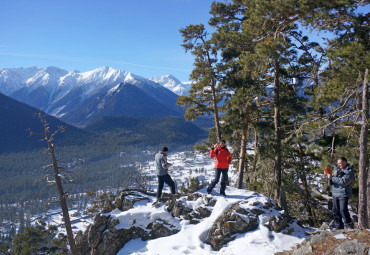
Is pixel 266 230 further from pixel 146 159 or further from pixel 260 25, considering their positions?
pixel 146 159

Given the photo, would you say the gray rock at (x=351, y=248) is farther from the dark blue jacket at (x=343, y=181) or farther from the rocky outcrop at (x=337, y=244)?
the dark blue jacket at (x=343, y=181)

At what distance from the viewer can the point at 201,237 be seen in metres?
9.01

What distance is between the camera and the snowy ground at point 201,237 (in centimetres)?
800

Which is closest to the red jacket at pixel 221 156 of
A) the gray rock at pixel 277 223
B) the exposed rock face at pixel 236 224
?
the exposed rock face at pixel 236 224

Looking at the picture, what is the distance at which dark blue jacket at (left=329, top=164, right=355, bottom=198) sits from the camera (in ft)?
24.7

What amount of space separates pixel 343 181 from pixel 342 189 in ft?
0.99

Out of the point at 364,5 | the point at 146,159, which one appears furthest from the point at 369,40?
the point at 146,159

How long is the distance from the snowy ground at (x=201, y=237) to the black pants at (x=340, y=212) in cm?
126

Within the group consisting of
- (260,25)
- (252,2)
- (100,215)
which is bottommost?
(100,215)

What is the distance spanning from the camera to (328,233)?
7301 mm

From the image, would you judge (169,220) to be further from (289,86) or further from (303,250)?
(289,86)

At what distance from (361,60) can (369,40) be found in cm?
89

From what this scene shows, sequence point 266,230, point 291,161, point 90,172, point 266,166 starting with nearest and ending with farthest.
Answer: point 266,230
point 266,166
point 291,161
point 90,172

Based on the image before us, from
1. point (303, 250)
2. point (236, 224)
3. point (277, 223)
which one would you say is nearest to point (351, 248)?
point (303, 250)
